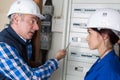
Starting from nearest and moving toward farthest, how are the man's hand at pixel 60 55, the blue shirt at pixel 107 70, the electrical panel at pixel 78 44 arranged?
Result: the blue shirt at pixel 107 70 < the man's hand at pixel 60 55 < the electrical panel at pixel 78 44

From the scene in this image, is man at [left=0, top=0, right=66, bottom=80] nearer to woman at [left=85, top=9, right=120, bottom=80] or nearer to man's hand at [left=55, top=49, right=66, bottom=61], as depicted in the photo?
man's hand at [left=55, top=49, right=66, bottom=61]

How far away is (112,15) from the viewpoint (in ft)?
4.27

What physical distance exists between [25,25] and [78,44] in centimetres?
54

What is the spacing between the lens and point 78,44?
5.98ft

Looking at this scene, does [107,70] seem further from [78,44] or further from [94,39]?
[78,44]

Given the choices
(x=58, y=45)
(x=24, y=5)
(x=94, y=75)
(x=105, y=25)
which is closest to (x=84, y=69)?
(x=58, y=45)

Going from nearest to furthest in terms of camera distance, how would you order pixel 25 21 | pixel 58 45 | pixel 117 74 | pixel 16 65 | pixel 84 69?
pixel 117 74, pixel 16 65, pixel 25 21, pixel 84 69, pixel 58 45

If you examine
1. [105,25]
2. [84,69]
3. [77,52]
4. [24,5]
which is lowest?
[84,69]

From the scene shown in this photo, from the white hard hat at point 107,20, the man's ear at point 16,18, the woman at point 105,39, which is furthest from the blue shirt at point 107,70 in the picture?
the man's ear at point 16,18

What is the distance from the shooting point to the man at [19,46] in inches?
52.7

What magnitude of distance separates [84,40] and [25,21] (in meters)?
0.57

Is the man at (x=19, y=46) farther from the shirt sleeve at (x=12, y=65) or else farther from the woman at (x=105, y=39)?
the woman at (x=105, y=39)

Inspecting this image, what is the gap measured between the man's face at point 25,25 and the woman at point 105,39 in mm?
410

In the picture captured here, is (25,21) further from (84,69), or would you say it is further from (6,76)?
Result: (84,69)
